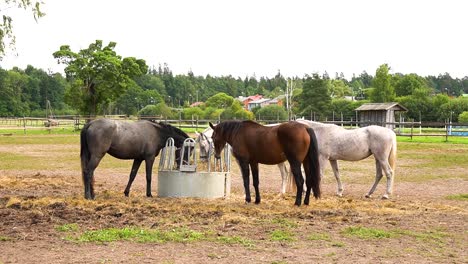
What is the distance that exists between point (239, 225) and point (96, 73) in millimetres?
49263

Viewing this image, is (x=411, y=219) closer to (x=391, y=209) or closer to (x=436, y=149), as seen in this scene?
(x=391, y=209)

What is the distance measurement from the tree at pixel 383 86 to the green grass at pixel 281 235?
6422cm

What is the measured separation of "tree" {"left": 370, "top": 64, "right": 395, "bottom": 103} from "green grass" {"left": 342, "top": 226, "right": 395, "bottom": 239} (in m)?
63.6

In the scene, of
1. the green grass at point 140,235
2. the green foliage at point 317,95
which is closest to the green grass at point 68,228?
the green grass at point 140,235

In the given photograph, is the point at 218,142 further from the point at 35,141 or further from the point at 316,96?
the point at 316,96

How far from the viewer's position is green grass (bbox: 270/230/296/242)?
7.27 metres

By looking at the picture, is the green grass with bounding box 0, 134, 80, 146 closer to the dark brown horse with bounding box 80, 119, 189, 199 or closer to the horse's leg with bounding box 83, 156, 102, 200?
the dark brown horse with bounding box 80, 119, 189, 199

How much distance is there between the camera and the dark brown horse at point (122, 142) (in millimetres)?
11305

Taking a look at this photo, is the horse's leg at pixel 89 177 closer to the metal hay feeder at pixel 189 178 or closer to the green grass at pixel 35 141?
the metal hay feeder at pixel 189 178

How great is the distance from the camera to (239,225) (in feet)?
26.9

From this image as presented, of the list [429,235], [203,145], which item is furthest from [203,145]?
[429,235]

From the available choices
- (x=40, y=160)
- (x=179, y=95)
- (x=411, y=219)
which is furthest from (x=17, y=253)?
(x=179, y=95)

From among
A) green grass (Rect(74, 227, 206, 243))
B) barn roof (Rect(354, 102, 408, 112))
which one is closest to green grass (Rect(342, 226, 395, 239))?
green grass (Rect(74, 227, 206, 243))

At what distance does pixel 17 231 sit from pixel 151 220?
1.93 m
